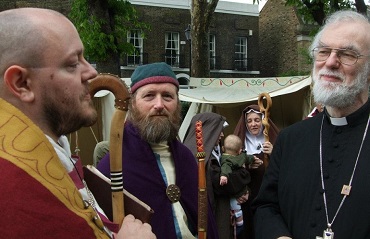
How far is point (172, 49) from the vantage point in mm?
25062

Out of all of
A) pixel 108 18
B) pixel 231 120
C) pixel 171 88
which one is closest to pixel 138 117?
pixel 171 88

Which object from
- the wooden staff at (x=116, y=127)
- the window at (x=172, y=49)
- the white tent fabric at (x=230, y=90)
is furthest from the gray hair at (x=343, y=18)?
the window at (x=172, y=49)

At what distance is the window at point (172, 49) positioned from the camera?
81.9 ft

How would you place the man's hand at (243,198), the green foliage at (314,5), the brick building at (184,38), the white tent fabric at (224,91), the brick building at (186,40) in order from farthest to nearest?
the brick building at (186,40)
the brick building at (184,38)
the green foliage at (314,5)
the white tent fabric at (224,91)
the man's hand at (243,198)

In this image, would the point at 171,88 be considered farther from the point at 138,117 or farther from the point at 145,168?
the point at 145,168

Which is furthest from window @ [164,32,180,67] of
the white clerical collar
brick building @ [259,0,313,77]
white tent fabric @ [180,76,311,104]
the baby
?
the white clerical collar

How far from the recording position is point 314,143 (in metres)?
2.37

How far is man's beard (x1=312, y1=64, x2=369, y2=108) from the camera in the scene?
2217mm

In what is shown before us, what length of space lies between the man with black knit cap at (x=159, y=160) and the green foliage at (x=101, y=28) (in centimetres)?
561

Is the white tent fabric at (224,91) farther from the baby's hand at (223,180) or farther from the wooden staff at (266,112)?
the baby's hand at (223,180)

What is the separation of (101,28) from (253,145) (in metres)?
4.22

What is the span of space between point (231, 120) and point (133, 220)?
30.0 ft

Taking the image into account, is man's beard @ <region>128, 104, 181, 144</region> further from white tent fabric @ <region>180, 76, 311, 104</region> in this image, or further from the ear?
white tent fabric @ <region>180, 76, 311, 104</region>

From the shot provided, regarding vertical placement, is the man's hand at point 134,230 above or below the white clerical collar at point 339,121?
below
